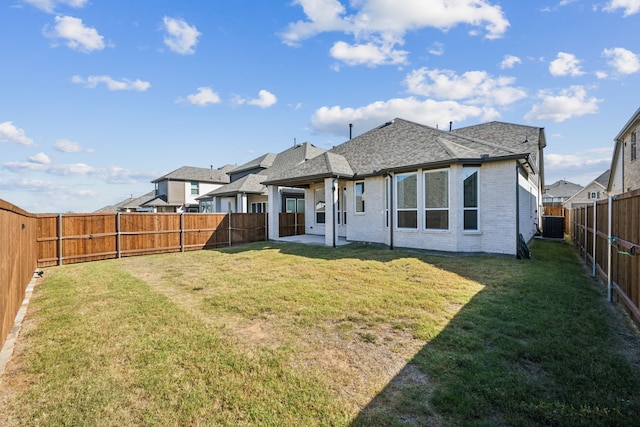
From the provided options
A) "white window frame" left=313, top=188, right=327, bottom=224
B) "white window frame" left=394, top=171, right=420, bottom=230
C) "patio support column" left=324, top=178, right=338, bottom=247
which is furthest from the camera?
"white window frame" left=313, top=188, right=327, bottom=224

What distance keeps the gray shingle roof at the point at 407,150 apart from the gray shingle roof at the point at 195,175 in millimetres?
24470

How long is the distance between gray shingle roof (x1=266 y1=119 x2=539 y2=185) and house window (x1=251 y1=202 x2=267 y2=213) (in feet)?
24.2

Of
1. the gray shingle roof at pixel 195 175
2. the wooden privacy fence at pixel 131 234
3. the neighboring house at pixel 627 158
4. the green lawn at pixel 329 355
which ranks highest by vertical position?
the gray shingle roof at pixel 195 175

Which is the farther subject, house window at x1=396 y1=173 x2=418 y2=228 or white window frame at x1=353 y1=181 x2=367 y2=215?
white window frame at x1=353 y1=181 x2=367 y2=215

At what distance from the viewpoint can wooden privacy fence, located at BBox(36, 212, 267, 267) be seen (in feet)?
36.8

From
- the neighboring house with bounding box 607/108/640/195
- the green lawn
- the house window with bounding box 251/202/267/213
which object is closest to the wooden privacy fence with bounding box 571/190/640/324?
the green lawn

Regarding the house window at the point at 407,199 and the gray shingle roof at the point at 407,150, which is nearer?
the gray shingle roof at the point at 407,150

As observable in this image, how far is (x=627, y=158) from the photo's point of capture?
14438mm

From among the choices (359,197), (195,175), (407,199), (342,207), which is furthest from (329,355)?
(195,175)

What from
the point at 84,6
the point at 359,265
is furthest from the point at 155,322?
the point at 84,6

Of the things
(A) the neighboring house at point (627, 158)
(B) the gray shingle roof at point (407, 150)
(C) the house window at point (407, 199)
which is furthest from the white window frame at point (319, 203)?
(A) the neighboring house at point (627, 158)

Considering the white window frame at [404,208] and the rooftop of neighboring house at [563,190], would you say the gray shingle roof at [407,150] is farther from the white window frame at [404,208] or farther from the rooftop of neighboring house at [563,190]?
the rooftop of neighboring house at [563,190]

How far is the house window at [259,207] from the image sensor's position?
23263mm

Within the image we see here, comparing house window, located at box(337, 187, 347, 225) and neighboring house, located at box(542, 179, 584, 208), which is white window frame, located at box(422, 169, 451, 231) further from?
neighboring house, located at box(542, 179, 584, 208)
